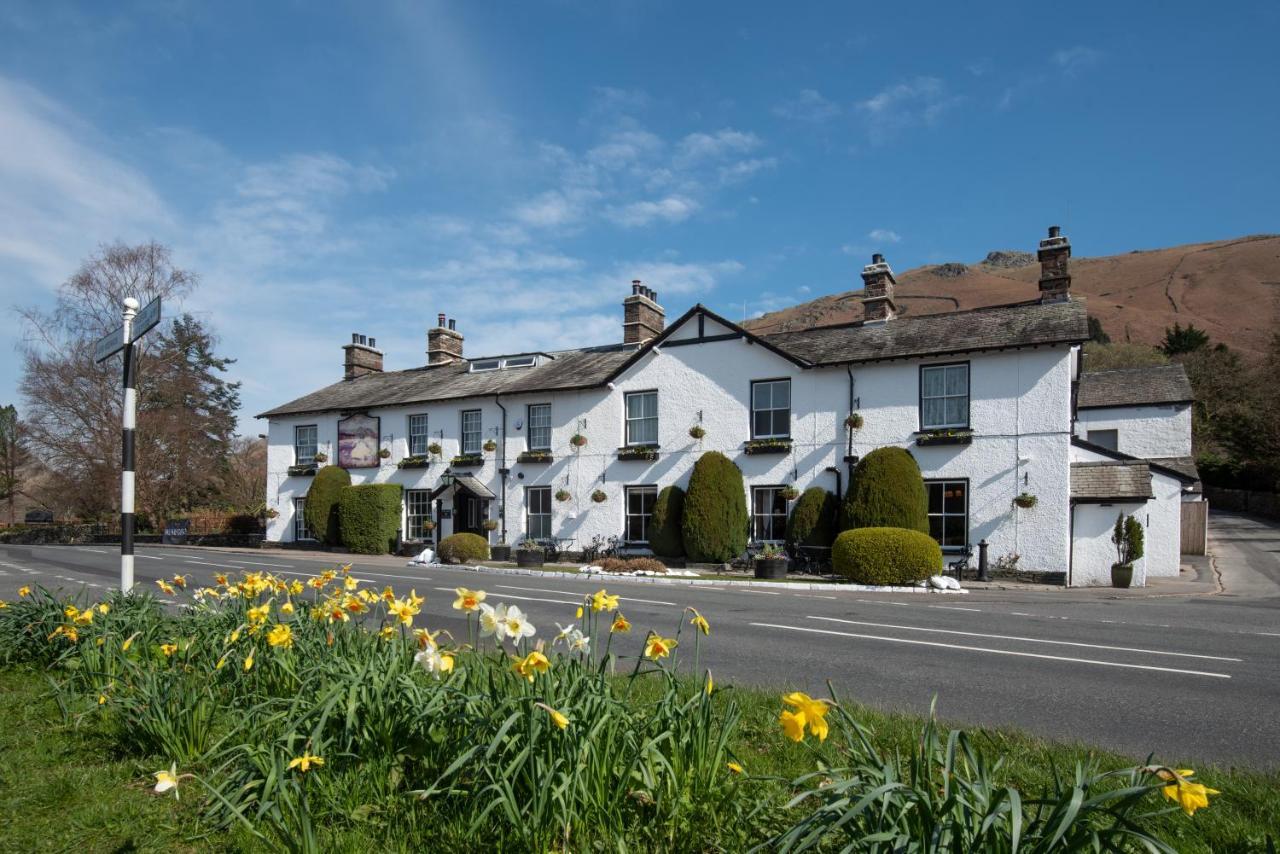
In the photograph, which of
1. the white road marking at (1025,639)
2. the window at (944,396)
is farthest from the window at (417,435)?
the white road marking at (1025,639)

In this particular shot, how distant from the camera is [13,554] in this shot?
1107 inches

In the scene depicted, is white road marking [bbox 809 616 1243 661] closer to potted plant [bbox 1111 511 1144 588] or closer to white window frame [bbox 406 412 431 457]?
potted plant [bbox 1111 511 1144 588]

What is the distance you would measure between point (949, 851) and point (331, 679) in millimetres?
3628

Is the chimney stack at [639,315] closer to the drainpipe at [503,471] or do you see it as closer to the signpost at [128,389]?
the drainpipe at [503,471]

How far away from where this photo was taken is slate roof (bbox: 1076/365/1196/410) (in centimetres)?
3161

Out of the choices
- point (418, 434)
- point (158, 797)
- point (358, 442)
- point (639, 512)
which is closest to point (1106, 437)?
point (639, 512)

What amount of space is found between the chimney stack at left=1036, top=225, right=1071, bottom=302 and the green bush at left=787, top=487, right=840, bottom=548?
8.49m

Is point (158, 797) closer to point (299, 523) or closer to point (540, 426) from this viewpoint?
point (540, 426)

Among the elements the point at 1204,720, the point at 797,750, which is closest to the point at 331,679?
the point at 797,750

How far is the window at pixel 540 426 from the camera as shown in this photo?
28.1m

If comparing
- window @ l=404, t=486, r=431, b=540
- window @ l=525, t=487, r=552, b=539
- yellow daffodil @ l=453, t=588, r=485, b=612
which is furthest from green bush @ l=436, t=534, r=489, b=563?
yellow daffodil @ l=453, t=588, r=485, b=612

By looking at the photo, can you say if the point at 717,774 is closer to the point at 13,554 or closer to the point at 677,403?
the point at 677,403

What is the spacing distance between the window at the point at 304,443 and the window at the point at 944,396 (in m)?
25.1

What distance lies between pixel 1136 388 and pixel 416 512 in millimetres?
30259
